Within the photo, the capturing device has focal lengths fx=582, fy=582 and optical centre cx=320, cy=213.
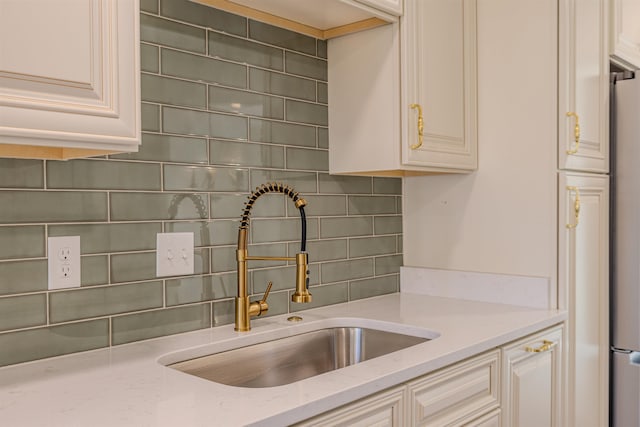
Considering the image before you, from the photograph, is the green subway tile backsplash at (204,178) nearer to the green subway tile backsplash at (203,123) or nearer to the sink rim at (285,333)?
the green subway tile backsplash at (203,123)

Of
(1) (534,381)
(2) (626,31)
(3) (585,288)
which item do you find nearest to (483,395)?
(1) (534,381)

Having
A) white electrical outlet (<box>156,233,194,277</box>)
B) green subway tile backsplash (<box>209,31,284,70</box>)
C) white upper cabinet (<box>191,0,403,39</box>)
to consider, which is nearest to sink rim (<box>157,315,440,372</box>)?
white electrical outlet (<box>156,233,194,277</box>)

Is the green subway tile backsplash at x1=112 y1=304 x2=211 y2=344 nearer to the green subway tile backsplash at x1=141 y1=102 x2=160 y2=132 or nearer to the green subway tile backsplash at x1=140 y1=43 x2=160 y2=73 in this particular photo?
the green subway tile backsplash at x1=141 y1=102 x2=160 y2=132

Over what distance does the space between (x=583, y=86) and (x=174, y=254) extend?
1.56 metres

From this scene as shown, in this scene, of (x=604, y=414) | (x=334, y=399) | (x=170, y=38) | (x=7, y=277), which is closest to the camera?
(x=334, y=399)

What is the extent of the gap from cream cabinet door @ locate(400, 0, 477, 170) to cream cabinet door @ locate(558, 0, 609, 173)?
1.02 ft

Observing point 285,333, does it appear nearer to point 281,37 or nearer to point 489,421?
point 489,421

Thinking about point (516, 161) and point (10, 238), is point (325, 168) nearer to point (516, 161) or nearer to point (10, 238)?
point (516, 161)

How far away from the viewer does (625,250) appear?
2312mm

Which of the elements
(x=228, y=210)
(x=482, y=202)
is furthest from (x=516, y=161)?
(x=228, y=210)

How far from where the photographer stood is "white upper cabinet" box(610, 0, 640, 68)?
2312 millimetres

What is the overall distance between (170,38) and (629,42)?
1912 mm

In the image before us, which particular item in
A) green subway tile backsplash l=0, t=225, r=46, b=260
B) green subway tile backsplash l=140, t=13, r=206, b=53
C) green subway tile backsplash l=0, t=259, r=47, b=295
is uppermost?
green subway tile backsplash l=140, t=13, r=206, b=53

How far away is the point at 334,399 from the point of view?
3.65 ft
